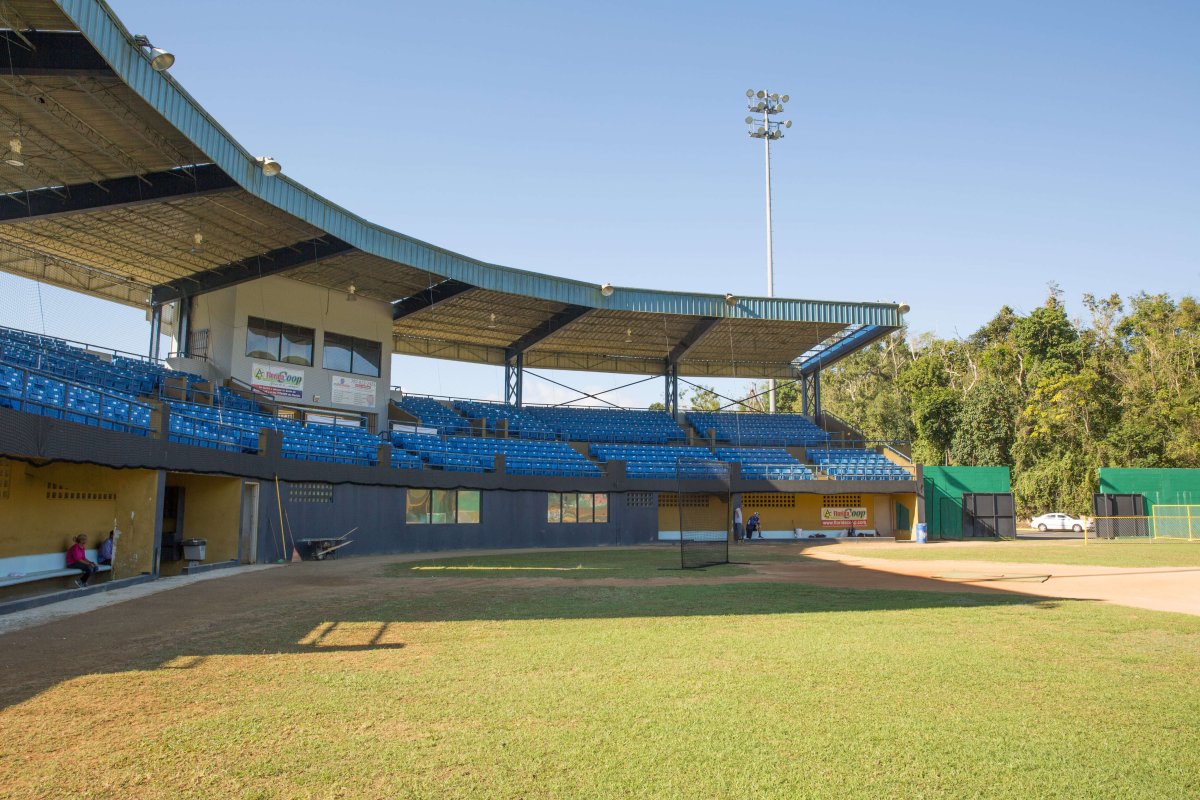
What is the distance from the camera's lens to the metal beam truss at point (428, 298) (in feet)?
112

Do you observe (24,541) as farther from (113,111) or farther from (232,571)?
(113,111)

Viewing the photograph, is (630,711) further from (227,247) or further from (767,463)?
(767,463)

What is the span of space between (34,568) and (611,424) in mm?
31447

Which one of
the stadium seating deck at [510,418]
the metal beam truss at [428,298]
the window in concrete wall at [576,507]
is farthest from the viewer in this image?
the stadium seating deck at [510,418]

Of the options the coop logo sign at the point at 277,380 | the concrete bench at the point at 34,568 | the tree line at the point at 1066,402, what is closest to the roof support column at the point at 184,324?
the coop logo sign at the point at 277,380

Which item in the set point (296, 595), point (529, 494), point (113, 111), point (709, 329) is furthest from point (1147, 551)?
point (113, 111)

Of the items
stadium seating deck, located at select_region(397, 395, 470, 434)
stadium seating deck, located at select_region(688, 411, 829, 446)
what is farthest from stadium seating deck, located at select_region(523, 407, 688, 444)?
stadium seating deck, located at select_region(397, 395, 470, 434)

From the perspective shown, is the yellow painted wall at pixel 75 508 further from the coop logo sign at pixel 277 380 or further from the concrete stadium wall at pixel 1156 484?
the concrete stadium wall at pixel 1156 484

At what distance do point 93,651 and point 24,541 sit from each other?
846 cm

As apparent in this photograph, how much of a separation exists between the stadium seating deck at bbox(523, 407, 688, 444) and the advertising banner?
10595mm

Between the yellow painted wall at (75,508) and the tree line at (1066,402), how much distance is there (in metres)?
45.8

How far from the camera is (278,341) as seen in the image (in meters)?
31.8

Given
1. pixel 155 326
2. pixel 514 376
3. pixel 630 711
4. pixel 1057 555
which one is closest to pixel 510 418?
pixel 514 376

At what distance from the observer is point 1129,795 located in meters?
4.95
